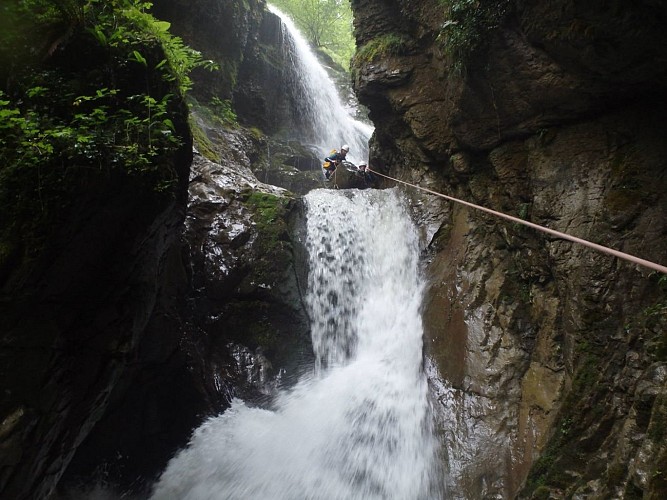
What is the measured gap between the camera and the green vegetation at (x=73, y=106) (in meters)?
2.90

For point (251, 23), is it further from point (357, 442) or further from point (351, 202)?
point (357, 442)

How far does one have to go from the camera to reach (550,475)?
3.56m

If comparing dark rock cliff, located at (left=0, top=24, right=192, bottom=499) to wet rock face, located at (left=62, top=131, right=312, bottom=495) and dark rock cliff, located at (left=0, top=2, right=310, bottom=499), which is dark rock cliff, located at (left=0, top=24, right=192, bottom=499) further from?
wet rock face, located at (left=62, top=131, right=312, bottom=495)

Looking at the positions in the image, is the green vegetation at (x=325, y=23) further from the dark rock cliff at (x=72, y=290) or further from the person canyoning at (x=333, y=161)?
the dark rock cliff at (x=72, y=290)

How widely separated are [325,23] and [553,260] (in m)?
21.2

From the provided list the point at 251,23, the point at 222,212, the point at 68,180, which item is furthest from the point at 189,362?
the point at 251,23

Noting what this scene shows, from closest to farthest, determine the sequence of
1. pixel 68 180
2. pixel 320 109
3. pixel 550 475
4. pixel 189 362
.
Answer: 1. pixel 68 180
2. pixel 550 475
3. pixel 189 362
4. pixel 320 109

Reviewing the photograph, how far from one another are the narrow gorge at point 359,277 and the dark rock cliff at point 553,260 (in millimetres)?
27

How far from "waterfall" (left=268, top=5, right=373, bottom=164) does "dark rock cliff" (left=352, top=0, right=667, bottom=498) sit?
8.28 meters

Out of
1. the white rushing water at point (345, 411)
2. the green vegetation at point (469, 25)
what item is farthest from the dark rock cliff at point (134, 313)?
the green vegetation at point (469, 25)

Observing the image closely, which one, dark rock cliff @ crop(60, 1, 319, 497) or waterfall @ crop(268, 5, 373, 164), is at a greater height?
waterfall @ crop(268, 5, 373, 164)

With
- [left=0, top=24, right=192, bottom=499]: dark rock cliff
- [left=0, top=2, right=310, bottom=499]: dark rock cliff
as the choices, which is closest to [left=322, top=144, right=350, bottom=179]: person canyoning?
[left=0, top=2, right=310, bottom=499]: dark rock cliff

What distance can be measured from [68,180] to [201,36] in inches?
416

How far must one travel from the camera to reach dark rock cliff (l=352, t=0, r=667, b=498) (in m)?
3.47
